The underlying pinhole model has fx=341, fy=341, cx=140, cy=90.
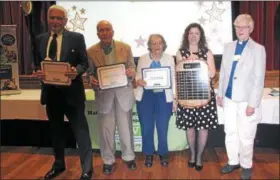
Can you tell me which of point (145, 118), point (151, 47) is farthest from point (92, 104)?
point (151, 47)

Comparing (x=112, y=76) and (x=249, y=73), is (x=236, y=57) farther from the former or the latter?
(x=112, y=76)

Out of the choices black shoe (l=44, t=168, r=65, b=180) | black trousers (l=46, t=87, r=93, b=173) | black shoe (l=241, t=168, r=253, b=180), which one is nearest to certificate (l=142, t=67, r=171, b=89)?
black trousers (l=46, t=87, r=93, b=173)

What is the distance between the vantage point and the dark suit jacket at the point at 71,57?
9.03 feet

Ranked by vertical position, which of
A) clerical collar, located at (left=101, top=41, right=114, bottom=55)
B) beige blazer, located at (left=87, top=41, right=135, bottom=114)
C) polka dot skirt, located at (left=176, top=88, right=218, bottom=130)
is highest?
clerical collar, located at (left=101, top=41, right=114, bottom=55)

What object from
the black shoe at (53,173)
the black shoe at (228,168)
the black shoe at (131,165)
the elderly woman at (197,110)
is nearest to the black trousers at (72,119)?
the black shoe at (53,173)

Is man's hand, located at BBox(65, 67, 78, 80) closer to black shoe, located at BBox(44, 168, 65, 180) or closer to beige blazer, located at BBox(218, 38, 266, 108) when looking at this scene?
black shoe, located at BBox(44, 168, 65, 180)

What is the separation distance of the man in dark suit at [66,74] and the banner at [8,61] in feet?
2.86

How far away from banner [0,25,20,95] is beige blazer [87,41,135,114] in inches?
43.4

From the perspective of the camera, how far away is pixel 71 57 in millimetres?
2777

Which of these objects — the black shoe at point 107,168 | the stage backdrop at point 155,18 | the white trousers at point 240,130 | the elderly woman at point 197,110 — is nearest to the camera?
the white trousers at point 240,130

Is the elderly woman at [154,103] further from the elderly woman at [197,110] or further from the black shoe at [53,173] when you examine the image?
the black shoe at [53,173]

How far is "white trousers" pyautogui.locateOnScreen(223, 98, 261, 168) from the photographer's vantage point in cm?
279

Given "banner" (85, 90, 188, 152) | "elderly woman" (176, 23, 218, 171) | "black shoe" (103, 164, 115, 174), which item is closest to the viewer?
"elderly woman" (176, 23, 218, 171)

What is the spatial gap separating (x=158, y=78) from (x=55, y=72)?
2.89ft
